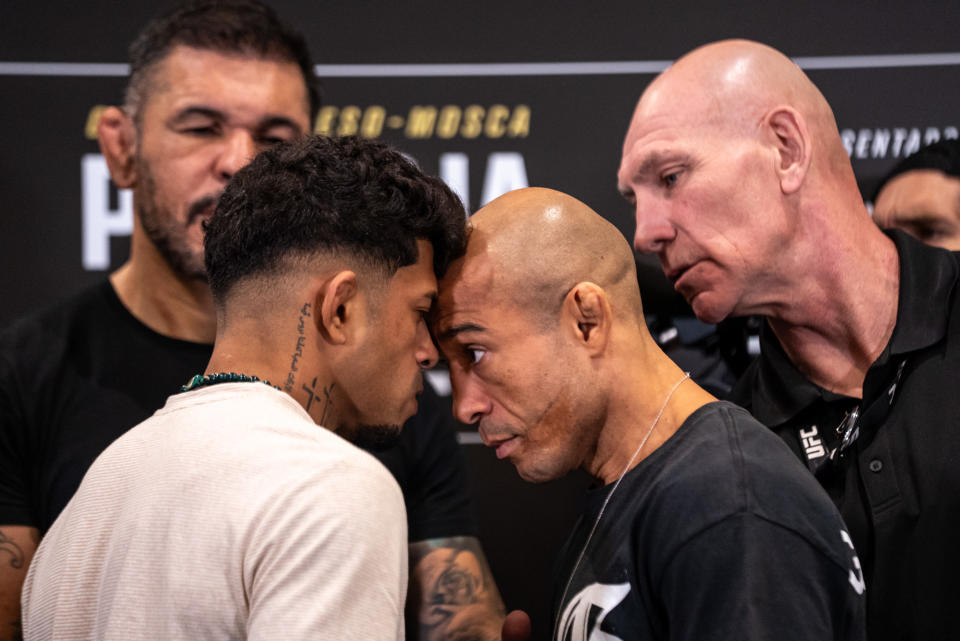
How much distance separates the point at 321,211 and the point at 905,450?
4.10ft

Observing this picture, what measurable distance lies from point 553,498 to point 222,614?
1927 millimetres

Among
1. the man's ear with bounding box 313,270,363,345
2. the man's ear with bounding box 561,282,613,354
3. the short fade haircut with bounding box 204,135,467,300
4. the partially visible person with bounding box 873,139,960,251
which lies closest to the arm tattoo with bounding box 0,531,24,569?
the short fade haircut with bounding box 204,135,467,300

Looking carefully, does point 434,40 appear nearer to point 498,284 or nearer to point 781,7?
point 781,7

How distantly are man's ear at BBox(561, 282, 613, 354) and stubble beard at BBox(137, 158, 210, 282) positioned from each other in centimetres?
104

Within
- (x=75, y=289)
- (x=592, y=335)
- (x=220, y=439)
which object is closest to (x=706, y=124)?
(x=592, y=335)

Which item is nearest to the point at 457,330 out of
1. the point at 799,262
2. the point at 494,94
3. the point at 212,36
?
the point at 799,262

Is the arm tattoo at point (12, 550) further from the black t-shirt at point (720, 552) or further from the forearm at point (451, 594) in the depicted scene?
the black t-shirt at point (720, 552)

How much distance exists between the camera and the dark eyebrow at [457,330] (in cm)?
165

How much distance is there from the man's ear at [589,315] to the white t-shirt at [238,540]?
1.71ft

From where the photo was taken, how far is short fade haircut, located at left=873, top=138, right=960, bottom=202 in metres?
2.77

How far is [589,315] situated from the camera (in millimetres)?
1600

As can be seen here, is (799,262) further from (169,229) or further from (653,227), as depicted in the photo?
(169,229)

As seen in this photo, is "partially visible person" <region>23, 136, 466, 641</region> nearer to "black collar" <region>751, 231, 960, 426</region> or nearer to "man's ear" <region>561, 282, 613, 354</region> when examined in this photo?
"man's ear" <region>561, 282, 613, 354</region>

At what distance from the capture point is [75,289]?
2.88 meters
